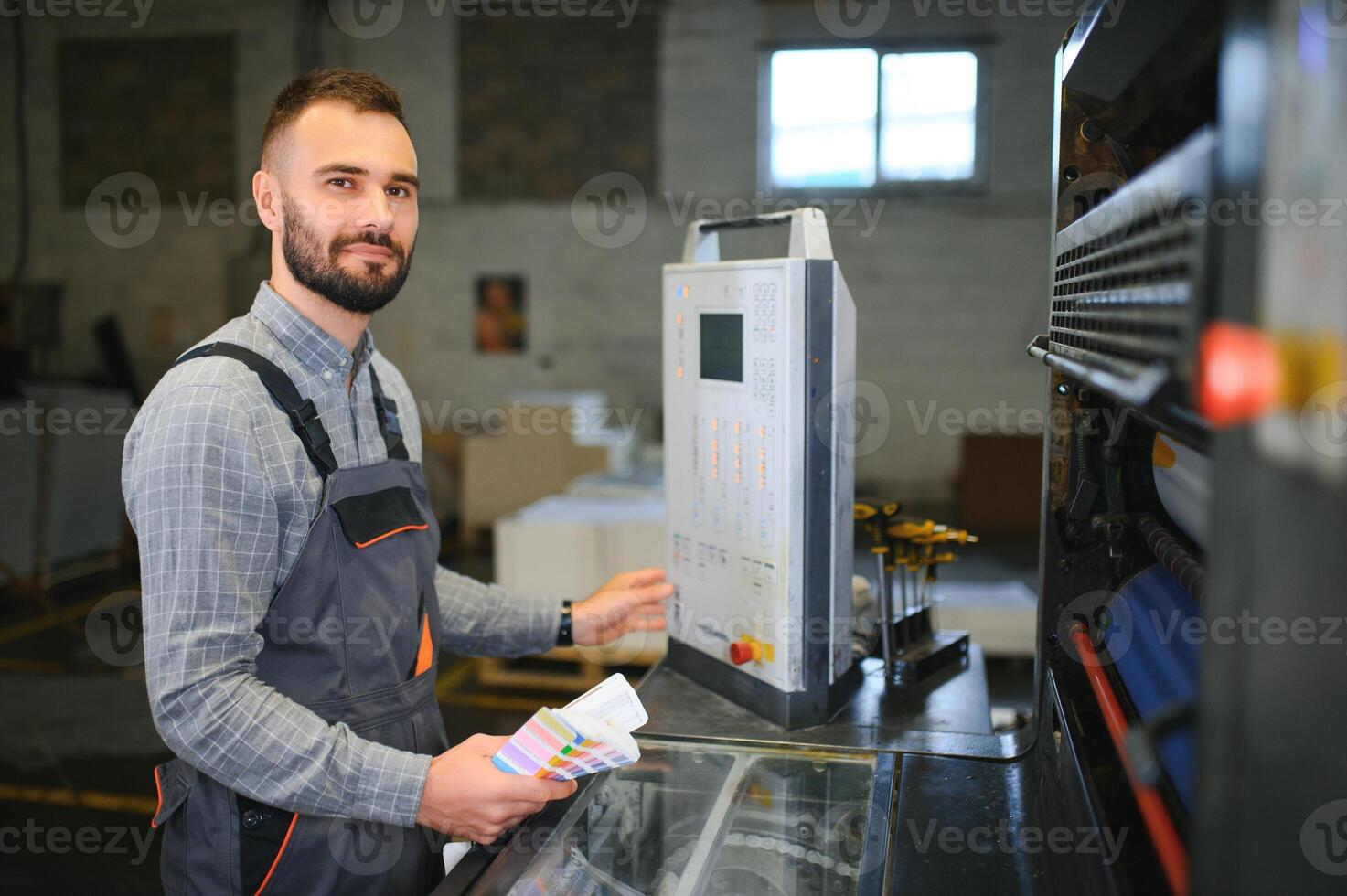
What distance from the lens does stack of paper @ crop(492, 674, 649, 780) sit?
117 cm

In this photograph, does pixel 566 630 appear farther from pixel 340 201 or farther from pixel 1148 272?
pixel 1148 272

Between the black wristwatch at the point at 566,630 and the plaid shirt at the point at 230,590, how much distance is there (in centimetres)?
53

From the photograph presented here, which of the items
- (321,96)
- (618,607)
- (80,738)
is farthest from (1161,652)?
(80,738)

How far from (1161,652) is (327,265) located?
1.15 meters

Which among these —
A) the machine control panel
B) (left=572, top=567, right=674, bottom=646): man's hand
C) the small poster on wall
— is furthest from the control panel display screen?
the small poster on wall

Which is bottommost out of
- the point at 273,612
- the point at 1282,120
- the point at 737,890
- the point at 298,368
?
the point at 737,890

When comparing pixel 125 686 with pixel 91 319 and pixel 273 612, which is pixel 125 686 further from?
pixel 91 319

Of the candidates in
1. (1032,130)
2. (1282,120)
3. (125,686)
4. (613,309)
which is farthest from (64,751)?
(1032,130)

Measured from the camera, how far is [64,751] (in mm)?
3691

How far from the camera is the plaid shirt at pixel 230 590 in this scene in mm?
1236

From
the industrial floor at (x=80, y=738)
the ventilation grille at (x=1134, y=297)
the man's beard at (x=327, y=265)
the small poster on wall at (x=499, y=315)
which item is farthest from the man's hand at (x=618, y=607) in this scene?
the small poster on wall at (x=499, y=315)

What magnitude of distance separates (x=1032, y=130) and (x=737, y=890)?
6913mm

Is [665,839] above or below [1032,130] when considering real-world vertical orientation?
below

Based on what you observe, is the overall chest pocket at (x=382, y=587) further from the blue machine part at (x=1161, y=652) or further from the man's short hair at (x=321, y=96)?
the blue machine part at (x=1161, y=652)
